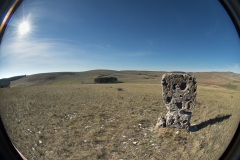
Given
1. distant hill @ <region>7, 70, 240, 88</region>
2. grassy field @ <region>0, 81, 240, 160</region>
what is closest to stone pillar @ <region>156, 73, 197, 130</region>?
grassy field @ <region>0, 81, 240, 160</region>

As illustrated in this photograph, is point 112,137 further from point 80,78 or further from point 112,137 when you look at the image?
point 80,78

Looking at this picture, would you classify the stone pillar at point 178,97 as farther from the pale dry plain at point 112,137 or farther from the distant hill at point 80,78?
the distant hill at point 80,78

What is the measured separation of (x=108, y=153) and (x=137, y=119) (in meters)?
4.81

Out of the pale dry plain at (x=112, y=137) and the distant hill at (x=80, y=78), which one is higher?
the distant hill at (x=80, y=78)

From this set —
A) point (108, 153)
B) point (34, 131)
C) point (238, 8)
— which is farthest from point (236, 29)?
point (34, 131)

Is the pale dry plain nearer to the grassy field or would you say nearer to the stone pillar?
the grassy field

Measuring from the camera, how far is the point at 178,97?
30.2ft

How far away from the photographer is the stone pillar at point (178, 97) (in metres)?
8.93

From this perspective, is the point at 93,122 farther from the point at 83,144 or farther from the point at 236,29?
the point at 236,29

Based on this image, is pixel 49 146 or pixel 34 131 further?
pixel 34 131

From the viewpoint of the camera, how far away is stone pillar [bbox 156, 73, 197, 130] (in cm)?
893

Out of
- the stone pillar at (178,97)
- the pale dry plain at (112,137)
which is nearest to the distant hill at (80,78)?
the pale dry plain at (112,137)

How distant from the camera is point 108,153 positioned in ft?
22.9

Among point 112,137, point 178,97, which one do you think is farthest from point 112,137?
point 178,97
